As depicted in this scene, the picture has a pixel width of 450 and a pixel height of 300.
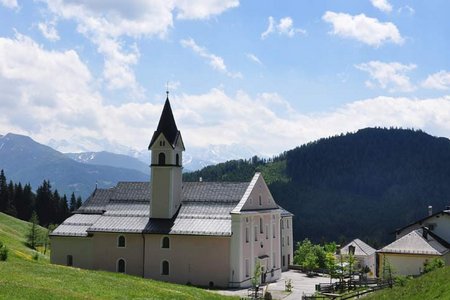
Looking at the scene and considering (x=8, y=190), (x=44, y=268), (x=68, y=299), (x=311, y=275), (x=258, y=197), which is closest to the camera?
(x=68, y=299)

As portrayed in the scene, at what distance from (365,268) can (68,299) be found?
1890 inches

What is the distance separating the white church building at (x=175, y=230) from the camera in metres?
54.8

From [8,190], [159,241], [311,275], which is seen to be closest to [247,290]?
[159,241]

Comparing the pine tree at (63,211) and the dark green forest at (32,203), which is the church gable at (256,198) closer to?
the dark green forest at (32,203)

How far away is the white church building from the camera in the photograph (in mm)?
54844

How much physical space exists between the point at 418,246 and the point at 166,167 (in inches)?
1061

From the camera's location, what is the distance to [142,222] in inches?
2314

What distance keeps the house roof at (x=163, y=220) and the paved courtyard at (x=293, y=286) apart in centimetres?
663

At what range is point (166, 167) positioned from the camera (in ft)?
195

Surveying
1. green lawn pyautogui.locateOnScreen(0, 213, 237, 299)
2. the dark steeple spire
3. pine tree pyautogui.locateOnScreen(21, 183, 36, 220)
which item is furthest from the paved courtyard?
pine tree pyautogui.locateOnScreen(21, 183, 36, 220)

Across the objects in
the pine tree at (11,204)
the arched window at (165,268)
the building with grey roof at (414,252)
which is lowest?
the arched window at (165,268)

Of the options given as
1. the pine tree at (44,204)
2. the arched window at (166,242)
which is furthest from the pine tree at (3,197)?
the arched window at (166,242)

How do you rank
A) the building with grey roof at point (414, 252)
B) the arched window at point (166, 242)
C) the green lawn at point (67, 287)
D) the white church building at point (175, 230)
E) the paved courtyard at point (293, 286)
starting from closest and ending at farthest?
the green lawn at point (67, 287)
the paved courtyard at point (293, 286)
the white church building at point (175, 230)
the building with grey roof at point (414, 252)
the arched window at point (166, 242)

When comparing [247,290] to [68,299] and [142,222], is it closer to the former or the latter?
[142,222]
